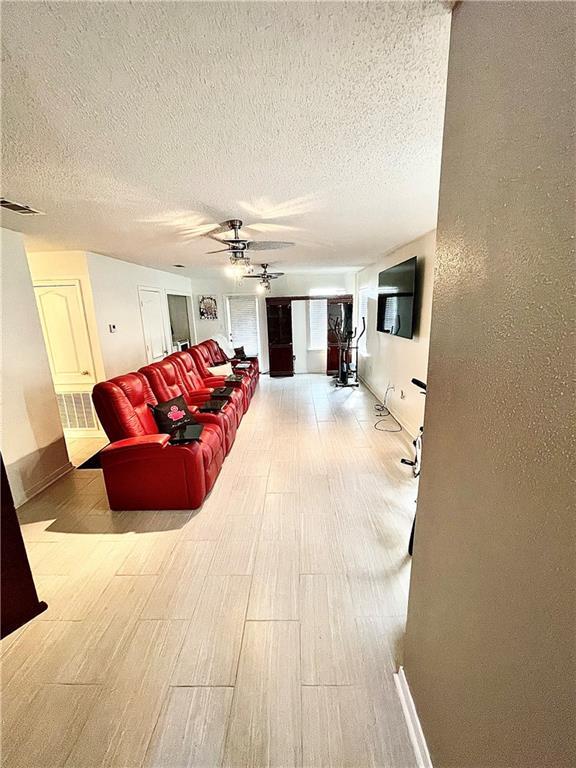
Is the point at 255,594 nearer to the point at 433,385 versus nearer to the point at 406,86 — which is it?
the point at 433,385

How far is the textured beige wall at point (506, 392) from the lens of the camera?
0.50m

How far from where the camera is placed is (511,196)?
611 millimetres

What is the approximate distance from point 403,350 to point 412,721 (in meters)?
3.54

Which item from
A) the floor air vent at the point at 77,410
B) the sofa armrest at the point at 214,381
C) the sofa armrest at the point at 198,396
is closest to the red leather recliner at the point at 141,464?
the sofa armrest at the point at 198,396

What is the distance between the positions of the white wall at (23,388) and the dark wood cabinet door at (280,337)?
4.78 m

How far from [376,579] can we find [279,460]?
168 centimetres

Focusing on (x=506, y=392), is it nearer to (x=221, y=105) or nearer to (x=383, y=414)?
(x=221, y=105)

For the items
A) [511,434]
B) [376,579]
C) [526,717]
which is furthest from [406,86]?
[376,579]

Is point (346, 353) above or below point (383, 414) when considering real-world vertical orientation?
above

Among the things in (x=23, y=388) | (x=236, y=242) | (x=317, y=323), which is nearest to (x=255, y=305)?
(x=317, y=323)

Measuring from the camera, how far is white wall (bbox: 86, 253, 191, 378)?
3.91 m

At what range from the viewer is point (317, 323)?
24.2ft

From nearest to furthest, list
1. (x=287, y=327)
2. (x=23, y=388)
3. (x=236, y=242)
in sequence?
(x=236, y=242) → (x=23, y=388) → (x=287, y=327)

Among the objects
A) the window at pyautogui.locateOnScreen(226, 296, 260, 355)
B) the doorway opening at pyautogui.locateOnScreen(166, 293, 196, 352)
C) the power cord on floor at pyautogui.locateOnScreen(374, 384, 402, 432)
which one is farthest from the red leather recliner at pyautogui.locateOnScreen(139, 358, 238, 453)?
the window at pyautogui.locateOnScreen(226, 296, 260, 355)
